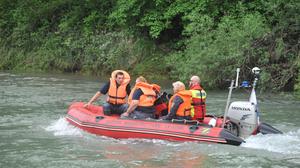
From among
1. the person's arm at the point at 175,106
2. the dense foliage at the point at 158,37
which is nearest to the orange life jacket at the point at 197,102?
the person's arm at the point at 175,106

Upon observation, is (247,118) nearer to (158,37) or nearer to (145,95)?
(145,95)

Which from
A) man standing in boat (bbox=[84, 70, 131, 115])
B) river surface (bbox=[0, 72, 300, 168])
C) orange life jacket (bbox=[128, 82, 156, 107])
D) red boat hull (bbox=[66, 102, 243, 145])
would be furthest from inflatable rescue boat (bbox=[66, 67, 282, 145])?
man standing in boat (bbox=[84, 70, 131, 115])

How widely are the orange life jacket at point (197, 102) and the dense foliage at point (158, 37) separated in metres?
5.69

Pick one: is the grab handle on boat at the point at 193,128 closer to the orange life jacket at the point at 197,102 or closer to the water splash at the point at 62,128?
the orange life jacket at the point at 197,102

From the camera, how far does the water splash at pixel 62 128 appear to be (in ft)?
35.2

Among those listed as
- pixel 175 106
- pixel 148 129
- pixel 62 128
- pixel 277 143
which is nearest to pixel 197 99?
pixel 175 106

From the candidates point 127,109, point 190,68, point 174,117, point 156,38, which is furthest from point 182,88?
point 156,38

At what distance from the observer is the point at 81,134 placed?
10570 mm

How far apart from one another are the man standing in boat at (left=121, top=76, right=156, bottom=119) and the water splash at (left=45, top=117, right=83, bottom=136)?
1081 millimetres

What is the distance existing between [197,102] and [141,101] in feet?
3.64

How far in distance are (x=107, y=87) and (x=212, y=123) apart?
92.7 inches

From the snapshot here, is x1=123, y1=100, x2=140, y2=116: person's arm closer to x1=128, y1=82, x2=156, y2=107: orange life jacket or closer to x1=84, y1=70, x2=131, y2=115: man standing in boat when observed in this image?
x1=128, y1=82, x2=156, y2=107: orange life jacket

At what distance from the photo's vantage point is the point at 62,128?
11.2 m

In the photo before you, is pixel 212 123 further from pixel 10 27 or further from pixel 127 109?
pixel 10 27
